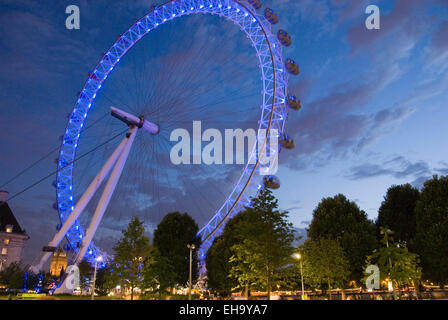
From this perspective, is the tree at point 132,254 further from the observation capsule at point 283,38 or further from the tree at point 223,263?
the observation capsule at point 283,38

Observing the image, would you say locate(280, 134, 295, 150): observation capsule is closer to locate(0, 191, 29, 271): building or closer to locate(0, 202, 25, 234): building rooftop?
locate(0, 191, 29, 271): building

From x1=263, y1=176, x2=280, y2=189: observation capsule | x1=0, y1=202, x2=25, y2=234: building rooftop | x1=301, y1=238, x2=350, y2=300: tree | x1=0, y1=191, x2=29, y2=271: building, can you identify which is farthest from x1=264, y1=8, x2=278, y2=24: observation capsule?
x1=0, y1=202, x2=25, y2=234: building rooftop

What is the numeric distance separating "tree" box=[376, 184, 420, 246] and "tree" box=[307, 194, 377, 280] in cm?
249

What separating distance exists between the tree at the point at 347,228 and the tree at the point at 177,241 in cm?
1656

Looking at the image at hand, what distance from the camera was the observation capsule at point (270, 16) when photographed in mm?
43031

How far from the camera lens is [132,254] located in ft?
116

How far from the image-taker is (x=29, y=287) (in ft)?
206

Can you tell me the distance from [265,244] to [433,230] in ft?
67.9

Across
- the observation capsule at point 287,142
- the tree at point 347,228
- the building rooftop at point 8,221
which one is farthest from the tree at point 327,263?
the building rooftop at point 8,221

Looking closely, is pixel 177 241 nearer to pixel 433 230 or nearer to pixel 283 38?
pixel 283 38
